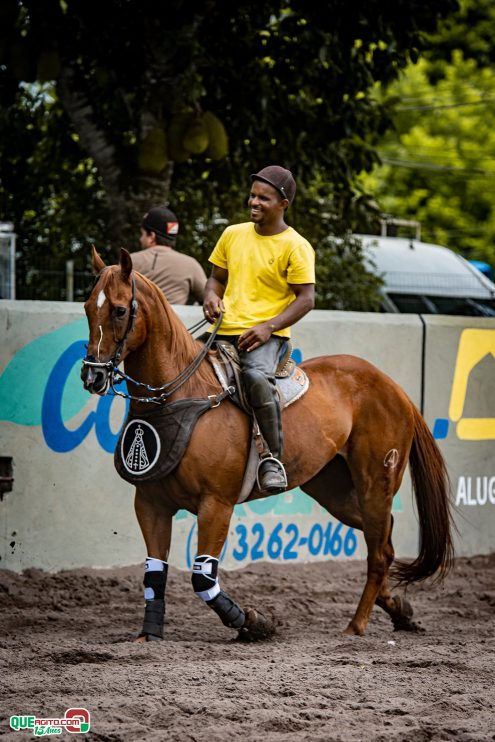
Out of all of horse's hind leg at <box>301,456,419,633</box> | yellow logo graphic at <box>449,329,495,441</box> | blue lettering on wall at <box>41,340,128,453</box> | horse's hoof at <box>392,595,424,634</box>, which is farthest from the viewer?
yellow logo graphic at <box>449,329,495,441</box>

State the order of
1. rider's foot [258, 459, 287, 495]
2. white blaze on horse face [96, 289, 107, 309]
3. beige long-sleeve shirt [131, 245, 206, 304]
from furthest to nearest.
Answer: beige long-sleeve shirt [131, 245, 206, 304] < rider's foot [258, 459, 287, 495] < white blaze on horse face [96, 289, 107, 309]

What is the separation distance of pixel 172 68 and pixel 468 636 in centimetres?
706

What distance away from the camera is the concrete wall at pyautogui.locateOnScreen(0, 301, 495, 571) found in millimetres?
8422

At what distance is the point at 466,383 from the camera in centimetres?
1084

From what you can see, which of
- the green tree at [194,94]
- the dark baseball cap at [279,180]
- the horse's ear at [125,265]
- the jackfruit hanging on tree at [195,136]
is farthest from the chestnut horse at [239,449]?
the green tree at [194,94]

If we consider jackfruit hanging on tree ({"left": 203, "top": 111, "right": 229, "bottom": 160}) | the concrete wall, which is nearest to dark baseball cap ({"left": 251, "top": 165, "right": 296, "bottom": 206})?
the concrete wall

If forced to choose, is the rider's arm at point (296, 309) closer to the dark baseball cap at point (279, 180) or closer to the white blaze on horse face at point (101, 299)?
the dark baseball cap at point (279, 180)

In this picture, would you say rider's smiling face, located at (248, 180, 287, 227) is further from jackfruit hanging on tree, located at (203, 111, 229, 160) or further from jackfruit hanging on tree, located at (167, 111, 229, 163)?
jackfruit hanging on tree, located at (203, 111, 229, 160)

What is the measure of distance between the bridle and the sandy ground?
1.37 metres

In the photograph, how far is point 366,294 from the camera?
14375 millimetres

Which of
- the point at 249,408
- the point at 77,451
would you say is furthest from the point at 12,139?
the point at 249,408

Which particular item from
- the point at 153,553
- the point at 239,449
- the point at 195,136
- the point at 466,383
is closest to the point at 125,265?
the point at 239,449

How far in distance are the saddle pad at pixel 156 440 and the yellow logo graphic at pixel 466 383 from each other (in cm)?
456

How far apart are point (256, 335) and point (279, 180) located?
0.90m
